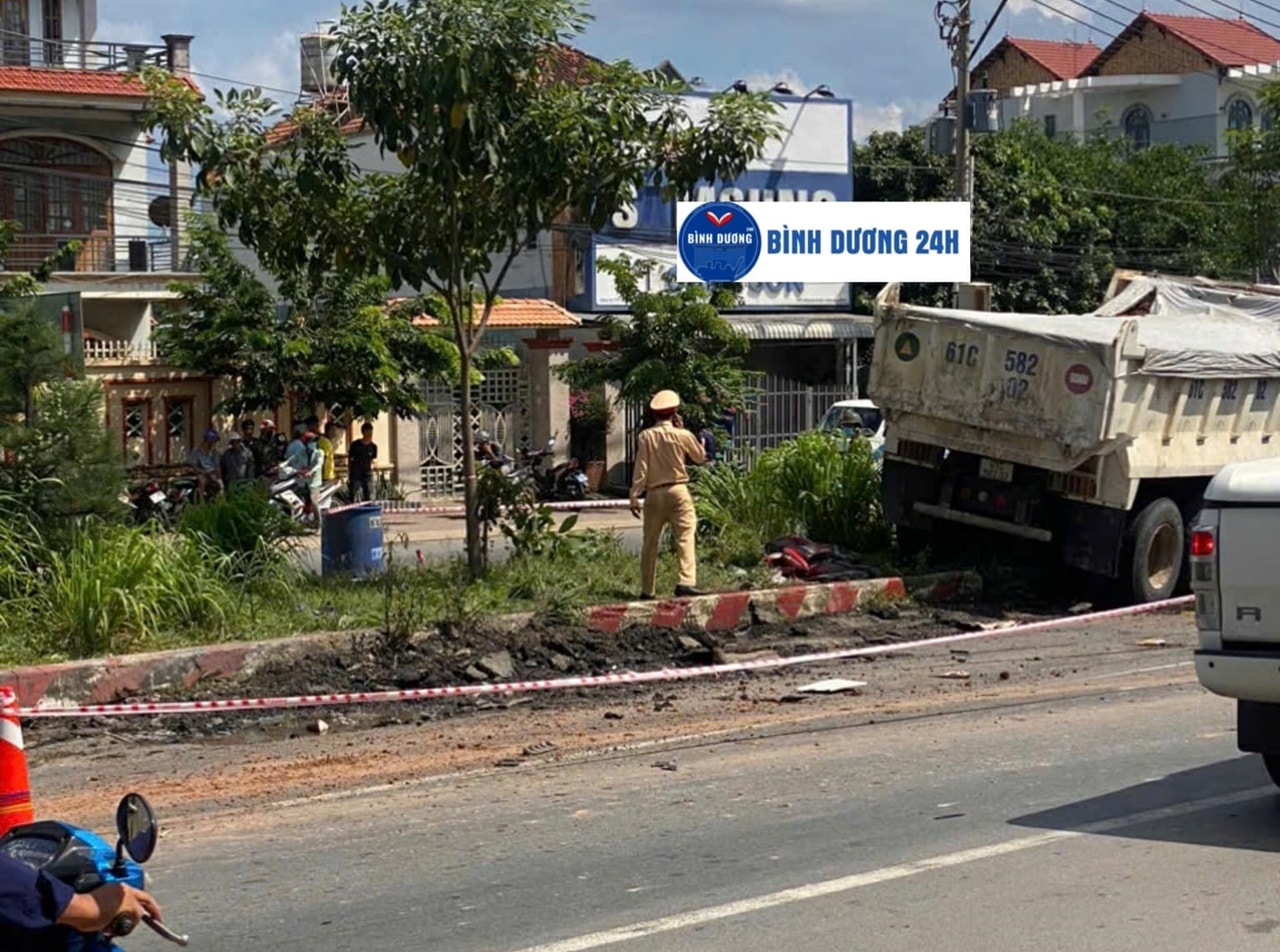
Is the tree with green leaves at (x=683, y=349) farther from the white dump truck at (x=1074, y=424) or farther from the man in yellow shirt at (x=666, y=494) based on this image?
the man in yellow shirt at (x=666, y=494)

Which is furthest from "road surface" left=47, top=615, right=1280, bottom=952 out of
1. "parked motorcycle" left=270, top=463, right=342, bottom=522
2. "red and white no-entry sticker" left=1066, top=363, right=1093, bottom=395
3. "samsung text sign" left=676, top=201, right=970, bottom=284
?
"samsung text sign" left=676, top=201, right=970, bottom=284

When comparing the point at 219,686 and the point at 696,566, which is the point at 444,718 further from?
the point at 696,566

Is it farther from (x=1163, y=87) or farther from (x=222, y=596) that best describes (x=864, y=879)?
(x=1163, y=87)

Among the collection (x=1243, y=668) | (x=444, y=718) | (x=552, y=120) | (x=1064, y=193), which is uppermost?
(x=1064, y=193)

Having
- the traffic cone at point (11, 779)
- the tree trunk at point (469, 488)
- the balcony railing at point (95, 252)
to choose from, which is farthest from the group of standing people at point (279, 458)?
the traffic cone at point (11, 779)

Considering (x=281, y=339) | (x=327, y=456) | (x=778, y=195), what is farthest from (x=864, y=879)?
(x=778, y=195)

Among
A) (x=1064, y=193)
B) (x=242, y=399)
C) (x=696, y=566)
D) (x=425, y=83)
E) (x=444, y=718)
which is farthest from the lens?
(x=1064, y=193)

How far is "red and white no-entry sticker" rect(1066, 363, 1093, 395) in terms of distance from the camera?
14320 millimetres

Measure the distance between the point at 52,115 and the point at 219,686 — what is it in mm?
29725

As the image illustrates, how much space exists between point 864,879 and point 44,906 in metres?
3.97

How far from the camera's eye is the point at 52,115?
123ft

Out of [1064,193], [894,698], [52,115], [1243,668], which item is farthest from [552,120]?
[1064,193]

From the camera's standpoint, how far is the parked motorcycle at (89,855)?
11.4ft

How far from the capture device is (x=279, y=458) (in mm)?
25469
